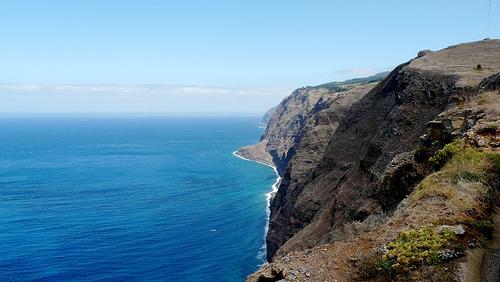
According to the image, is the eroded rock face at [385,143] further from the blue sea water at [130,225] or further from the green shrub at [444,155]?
the blue sea water at [130,225]

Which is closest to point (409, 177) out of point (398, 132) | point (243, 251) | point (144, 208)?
point (398, 132)

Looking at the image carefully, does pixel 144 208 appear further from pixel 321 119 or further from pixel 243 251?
pixel 321 119

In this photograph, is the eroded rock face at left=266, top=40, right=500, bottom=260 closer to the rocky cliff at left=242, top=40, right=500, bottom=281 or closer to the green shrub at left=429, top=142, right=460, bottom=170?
the rocky cliff at left=242, top=40, right=500, bottom=281

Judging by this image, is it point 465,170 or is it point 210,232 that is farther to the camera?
point 210,232

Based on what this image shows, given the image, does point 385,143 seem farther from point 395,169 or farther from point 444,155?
point 444,155

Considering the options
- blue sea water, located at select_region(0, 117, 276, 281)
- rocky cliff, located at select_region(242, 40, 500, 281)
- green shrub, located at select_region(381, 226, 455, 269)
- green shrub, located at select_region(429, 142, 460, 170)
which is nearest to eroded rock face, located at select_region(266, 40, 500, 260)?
rocky cliff, located at select_region(242, 40, 500, 281)
